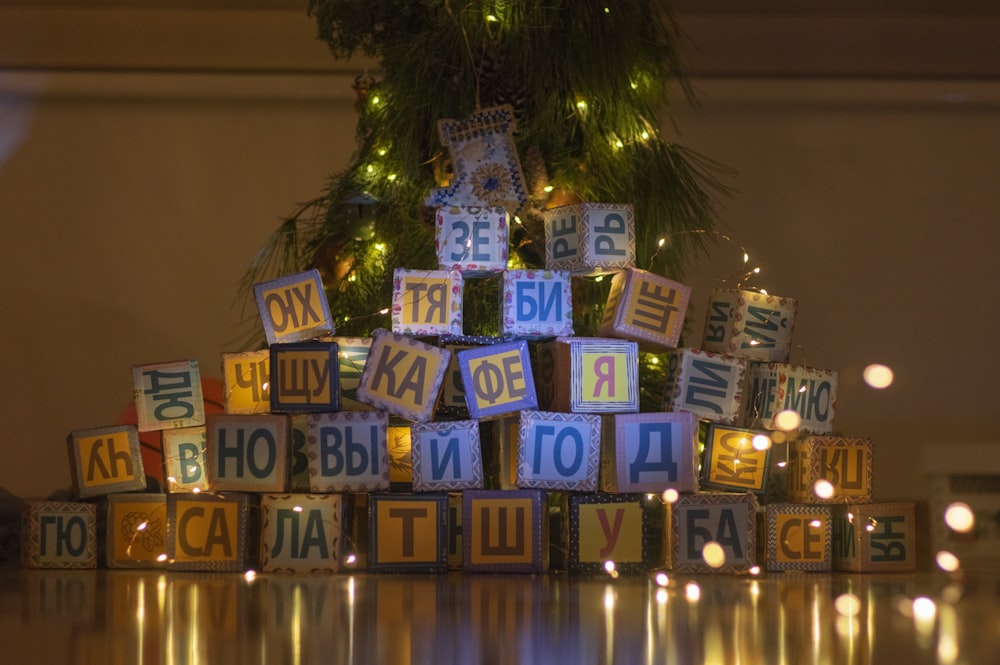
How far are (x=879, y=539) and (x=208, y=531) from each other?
0.83 metres

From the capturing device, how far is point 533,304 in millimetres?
1414

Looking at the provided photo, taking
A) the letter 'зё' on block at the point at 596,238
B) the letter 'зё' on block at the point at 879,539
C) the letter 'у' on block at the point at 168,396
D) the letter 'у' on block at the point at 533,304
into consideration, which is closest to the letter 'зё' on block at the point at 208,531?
the letter 'у' on block at the point at 168,396

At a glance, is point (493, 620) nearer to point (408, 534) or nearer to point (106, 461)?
point (408, 534)

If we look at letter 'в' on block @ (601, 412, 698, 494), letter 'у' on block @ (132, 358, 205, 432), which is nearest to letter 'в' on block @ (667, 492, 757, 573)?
letter 'в' on block @ (601, 412, 698, 494)

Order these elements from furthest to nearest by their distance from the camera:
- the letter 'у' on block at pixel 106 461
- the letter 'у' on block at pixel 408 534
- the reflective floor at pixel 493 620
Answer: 1. the letter 'у' on block at pixel 106 461
2. the letter 'у' on block at pixel 408 534
3. the reflective floor at pixel 493 620

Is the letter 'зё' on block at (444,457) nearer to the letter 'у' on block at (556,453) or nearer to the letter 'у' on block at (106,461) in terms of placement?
the letter 'у' on block at (556,453)

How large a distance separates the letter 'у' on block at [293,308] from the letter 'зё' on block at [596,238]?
316 mm

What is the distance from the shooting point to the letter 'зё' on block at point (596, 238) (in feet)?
4.68

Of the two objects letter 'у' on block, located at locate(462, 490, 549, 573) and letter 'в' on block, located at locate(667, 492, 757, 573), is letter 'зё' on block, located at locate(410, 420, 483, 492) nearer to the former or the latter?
letter 'у' on block, located at locate(462, 490, 549, 573)

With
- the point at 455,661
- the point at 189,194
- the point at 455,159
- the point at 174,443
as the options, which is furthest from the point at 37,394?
the point at 455,661

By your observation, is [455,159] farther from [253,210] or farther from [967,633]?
[253,210]

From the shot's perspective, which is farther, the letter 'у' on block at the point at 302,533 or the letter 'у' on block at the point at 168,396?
the letter 'у' on block at the point at 168,396

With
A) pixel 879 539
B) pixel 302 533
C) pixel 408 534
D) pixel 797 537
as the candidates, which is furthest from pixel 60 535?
pixel 879 539

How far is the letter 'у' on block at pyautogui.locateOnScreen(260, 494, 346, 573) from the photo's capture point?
1332mm
